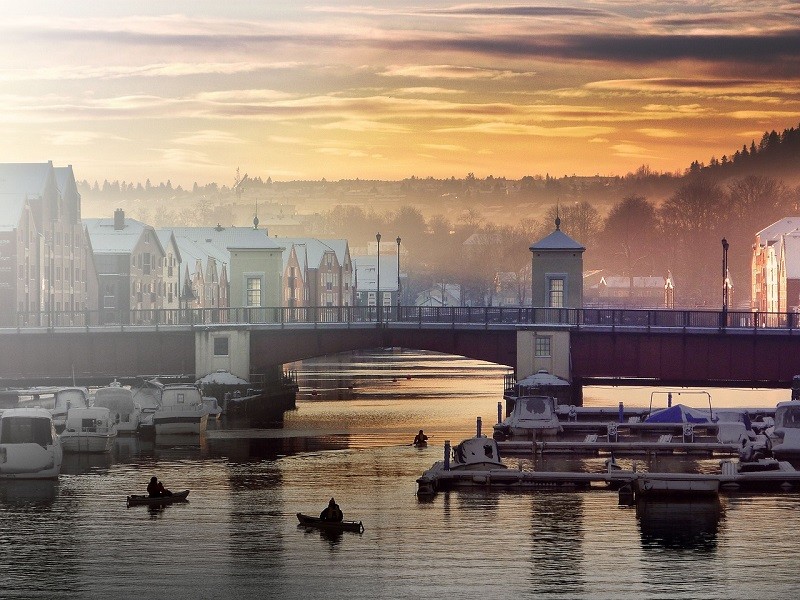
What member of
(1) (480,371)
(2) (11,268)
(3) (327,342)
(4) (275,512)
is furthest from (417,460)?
(1) (480,371)

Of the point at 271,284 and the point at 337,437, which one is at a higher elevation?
the point at 271,284

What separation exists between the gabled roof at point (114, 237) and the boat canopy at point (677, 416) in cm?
8505

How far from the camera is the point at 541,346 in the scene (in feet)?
382

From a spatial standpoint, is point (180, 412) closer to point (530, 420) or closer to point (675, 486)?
point (530, 420)

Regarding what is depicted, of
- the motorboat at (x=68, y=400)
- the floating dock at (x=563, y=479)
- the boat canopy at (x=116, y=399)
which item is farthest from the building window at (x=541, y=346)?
the floating dock at (x=563, y=479)

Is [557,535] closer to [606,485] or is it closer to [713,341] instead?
[606,485]

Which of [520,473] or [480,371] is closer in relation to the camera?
[520,473]

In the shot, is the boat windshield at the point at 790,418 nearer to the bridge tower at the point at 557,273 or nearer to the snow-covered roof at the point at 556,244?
the bridge tower at the point at 557,273

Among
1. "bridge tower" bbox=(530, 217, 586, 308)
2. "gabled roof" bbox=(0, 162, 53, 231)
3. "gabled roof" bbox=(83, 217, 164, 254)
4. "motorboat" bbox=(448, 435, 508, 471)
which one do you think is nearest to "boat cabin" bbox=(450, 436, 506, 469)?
"motorboat" bbox=(448, 435, 508, 471)

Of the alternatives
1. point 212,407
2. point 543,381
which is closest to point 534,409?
point 543,381

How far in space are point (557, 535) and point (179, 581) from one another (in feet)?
49.6

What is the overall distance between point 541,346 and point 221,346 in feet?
78.1

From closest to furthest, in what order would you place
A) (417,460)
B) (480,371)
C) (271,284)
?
(417,460)
(271,284)
(480,371)

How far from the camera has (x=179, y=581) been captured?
163 ft
